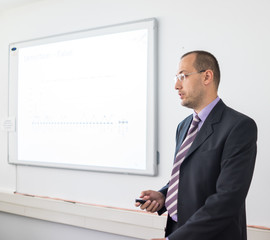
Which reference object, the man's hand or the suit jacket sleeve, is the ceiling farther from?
the suit jacket sleeve

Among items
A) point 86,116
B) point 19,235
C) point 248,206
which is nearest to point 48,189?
point 19,235

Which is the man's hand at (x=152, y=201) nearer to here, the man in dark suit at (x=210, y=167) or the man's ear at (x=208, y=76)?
the man in dark suit at (x=210, y=167)

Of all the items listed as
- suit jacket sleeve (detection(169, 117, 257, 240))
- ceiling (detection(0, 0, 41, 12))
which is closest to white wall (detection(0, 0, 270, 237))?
ceiling (detection(0, 0, 41, 12))

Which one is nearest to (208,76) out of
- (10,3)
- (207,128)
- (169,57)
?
(207,128)

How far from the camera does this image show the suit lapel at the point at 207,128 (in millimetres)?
1208

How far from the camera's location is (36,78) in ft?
8.80

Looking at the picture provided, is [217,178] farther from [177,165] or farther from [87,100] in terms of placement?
[87,100]

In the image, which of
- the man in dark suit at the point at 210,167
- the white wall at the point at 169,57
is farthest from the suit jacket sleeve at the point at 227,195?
the white wall at the point at 169,57

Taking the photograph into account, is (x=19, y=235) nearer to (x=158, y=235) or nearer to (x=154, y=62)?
(x=158, y=235)

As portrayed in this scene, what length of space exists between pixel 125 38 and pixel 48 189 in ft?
4.96

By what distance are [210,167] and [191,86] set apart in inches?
15.2

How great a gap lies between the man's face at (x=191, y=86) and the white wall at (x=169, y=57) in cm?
62

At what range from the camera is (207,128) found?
123cm

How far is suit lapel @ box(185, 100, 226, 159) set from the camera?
1.21 m
